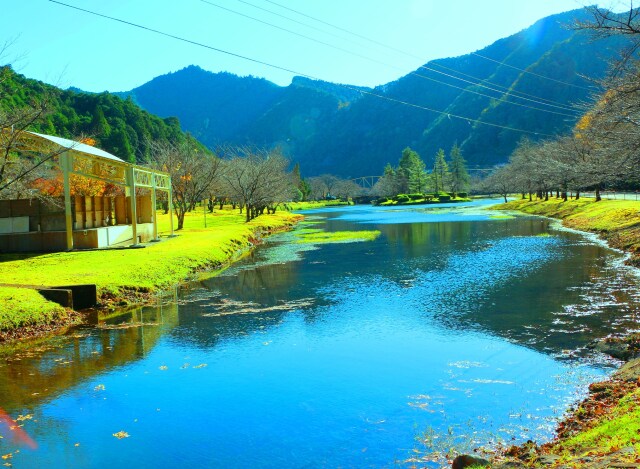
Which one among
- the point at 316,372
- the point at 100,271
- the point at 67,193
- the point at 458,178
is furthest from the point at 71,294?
the point at 458,178

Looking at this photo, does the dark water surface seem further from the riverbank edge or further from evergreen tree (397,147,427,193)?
evergreen tree (397,147,427,193)

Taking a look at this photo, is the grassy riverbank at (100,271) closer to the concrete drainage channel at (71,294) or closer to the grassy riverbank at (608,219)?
the concrete drainage channel at (71,294)

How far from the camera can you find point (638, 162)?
25.7 metres

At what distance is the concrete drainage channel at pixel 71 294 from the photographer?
19.6 meters

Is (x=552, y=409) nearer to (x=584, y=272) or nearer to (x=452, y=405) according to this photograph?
(x=452, y=405)

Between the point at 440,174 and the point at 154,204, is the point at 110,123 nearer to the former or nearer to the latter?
the point at 440,174

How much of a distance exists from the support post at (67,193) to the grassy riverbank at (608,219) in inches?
1192

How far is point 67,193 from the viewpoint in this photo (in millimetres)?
29281

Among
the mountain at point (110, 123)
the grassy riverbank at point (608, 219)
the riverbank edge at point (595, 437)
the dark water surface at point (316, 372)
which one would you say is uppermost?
the mountain at point (110, 123)

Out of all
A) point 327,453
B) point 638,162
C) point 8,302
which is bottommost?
point 327,453

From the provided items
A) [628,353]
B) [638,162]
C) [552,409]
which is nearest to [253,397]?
[552,409]

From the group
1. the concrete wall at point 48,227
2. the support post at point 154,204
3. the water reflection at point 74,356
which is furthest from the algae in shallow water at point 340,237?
the water reflection at point 74,356

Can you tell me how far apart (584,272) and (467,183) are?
479 feet

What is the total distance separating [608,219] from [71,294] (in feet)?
140
